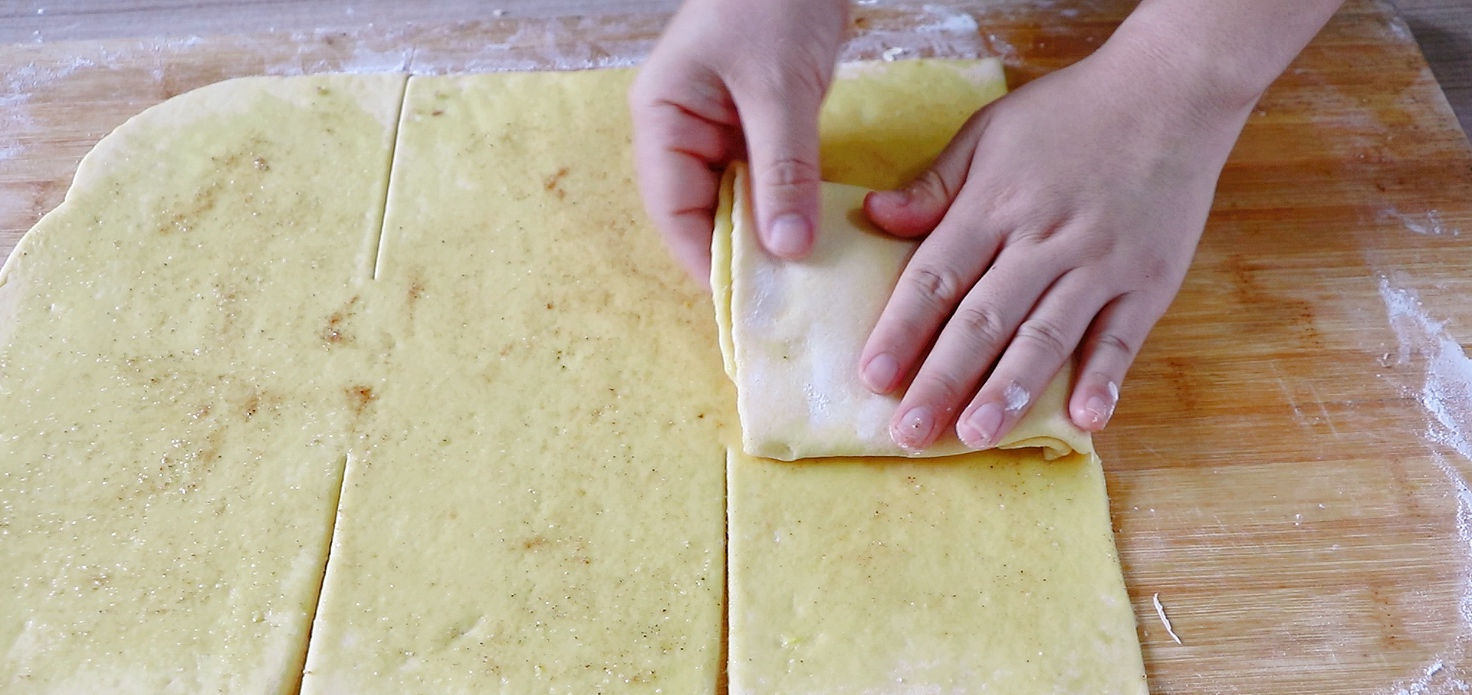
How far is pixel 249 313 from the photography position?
159 centimetres

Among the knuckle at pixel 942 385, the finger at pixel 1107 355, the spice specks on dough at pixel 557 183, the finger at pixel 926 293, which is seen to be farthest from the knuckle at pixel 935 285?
the spice specks on dough at pixel 557 183

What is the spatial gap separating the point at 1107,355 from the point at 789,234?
Result: 1.60 feet

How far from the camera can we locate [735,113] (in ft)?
4.91

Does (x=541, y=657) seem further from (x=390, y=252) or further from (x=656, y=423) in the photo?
(x=390, y=252)

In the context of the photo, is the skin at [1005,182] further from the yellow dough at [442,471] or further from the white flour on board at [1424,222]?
the white flour on board at [1424,222]

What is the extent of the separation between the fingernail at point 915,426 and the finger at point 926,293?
0.06 meters

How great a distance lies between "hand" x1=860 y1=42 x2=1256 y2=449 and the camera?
1368 millimetres

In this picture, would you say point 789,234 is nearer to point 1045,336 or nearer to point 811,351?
point 811,351

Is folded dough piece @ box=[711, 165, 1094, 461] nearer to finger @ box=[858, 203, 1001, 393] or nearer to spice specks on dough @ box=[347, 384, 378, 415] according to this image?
finger @ box=[858, 203, 1001, 393]

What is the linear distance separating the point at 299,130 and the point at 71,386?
0.58 meters

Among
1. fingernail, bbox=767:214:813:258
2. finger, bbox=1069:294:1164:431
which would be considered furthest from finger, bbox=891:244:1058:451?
fingernail, bbox=767:214:813:258

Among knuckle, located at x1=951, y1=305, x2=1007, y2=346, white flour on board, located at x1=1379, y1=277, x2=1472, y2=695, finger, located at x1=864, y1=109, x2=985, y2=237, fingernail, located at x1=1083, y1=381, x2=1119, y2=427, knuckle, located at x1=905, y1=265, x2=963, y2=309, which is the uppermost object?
finger, located at x1=864, y1=109, x2=985, y2=237

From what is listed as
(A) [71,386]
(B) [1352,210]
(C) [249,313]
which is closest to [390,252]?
(C) [249,313]

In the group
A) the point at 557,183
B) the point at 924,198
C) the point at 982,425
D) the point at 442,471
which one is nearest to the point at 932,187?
the point at 924,198
